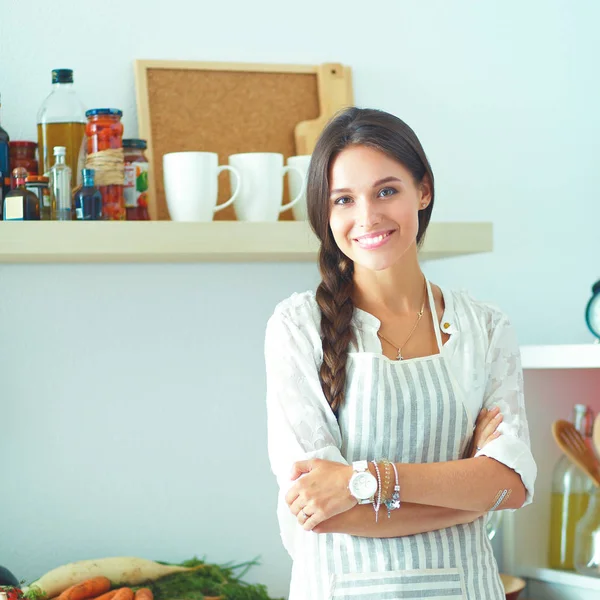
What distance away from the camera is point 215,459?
2025 mm

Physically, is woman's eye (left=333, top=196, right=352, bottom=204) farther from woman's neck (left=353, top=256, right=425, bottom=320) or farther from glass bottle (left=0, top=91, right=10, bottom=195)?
glass bottle (left=0, top=91, right=10, bottom=195)

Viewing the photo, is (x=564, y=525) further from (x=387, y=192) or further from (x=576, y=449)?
(x=387, y=192)

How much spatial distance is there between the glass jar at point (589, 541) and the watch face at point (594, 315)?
324 millimetres

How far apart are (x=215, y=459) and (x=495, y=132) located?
0.96 m

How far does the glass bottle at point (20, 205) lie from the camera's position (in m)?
1.67

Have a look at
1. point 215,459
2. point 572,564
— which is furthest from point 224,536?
point 572,564

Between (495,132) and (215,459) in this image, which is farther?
(495,132)

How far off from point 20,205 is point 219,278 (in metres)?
0.49

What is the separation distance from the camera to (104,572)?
181 centimetres

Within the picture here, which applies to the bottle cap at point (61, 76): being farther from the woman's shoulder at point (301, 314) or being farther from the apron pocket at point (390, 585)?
the apron pocket at point (390, 585)

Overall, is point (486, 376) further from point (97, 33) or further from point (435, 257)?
point (97, 33)

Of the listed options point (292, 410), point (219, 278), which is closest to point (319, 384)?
point (292, 410)

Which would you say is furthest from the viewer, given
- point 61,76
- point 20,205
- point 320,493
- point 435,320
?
point 61,76

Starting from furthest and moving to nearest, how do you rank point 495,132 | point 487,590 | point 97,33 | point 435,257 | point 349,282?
point 495,132, point 435,257, point 97,33, point 349,282, point 487,590
